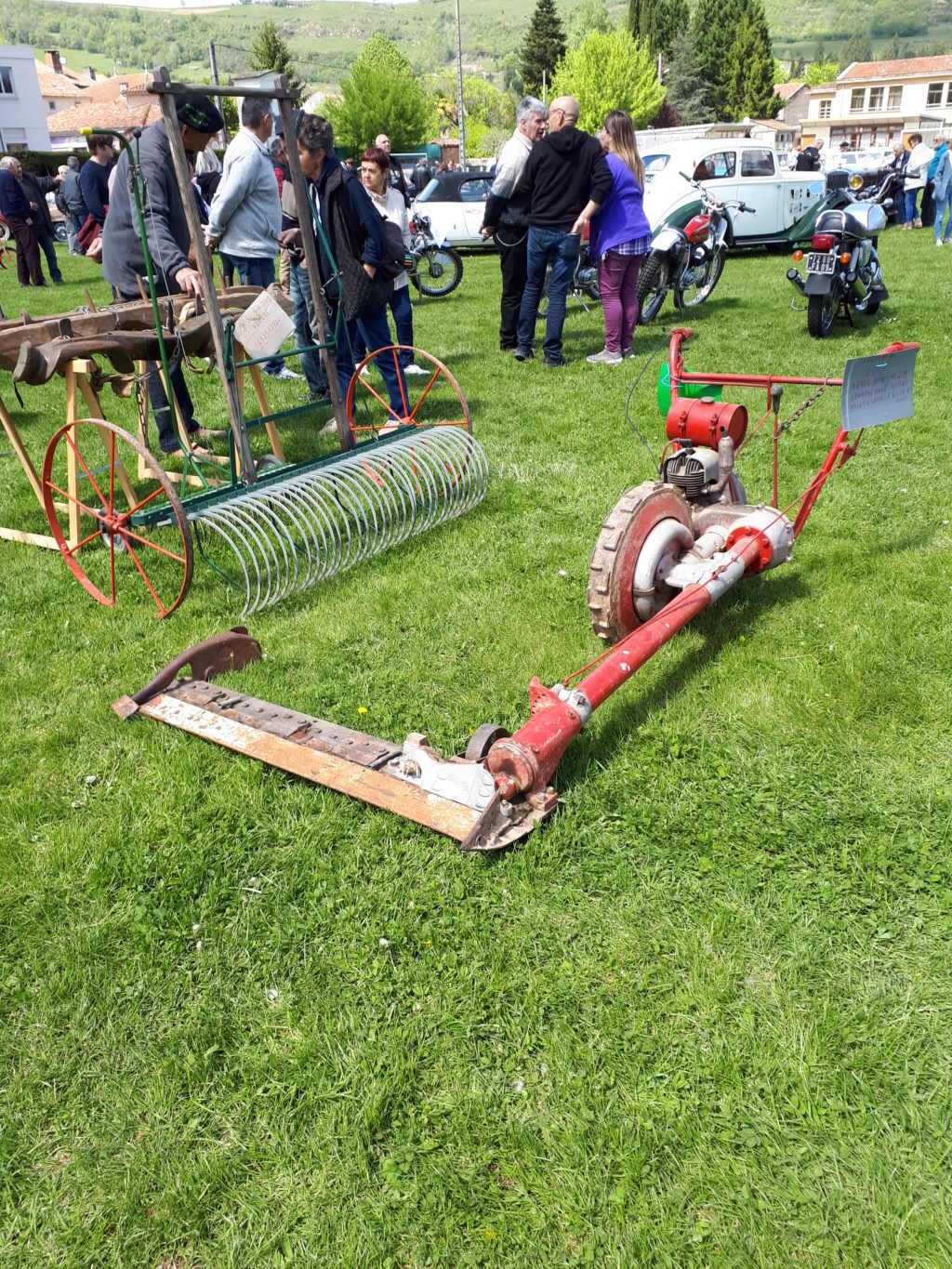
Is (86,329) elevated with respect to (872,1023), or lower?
elevated

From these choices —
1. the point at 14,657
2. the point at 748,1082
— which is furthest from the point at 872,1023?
the point at 14,657

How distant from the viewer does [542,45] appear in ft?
217

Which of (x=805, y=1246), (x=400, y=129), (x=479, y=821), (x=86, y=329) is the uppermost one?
(x=400, y=129)

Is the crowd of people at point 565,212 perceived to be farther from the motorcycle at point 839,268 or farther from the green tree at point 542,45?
the green tree at point 542,45

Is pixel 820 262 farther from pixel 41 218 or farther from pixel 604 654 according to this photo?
pixel 41 218

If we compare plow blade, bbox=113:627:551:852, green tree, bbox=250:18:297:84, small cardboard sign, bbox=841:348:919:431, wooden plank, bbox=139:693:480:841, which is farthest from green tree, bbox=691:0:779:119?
wooden plank, bbox=139:693:480:841

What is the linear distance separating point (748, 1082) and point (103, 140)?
13.7 meters

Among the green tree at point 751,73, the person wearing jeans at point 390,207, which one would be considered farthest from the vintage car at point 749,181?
the green tree at point 751,73

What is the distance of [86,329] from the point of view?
17.5 ft

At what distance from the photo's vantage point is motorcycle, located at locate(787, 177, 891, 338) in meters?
9.14

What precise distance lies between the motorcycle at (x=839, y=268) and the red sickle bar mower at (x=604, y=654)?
5665 millimetres

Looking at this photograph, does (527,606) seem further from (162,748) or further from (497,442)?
(497,442)

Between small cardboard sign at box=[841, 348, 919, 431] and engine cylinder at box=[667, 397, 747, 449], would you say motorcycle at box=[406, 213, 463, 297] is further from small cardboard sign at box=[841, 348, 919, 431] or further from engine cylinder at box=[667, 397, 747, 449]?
small cardboard sign at box=[841, 348, 919, 431]

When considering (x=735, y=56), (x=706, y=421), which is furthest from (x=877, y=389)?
(x=735, y=56)
